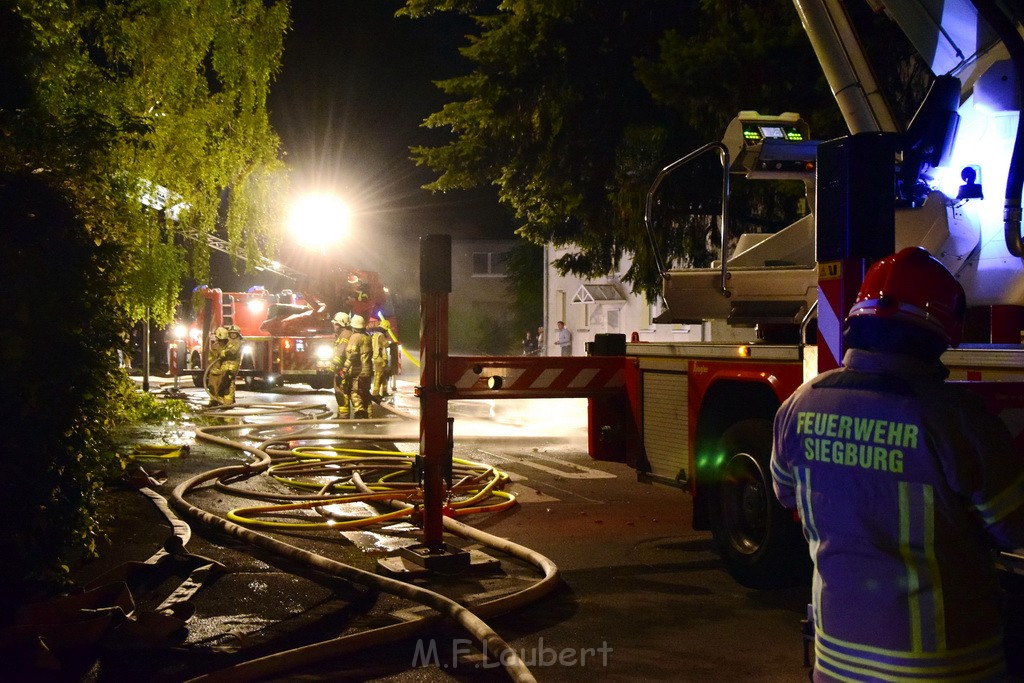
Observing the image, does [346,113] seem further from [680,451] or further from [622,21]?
[680,451]

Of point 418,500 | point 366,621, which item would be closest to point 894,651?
point 366,621

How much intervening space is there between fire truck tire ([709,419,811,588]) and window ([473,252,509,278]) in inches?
1872

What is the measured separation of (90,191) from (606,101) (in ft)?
30.2

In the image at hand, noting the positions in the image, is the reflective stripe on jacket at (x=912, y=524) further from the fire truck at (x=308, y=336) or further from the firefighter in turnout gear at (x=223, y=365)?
the fire truck at (x=308, y=336)

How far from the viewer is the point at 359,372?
16.1 metres

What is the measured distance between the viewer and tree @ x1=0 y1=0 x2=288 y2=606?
15.9 feet

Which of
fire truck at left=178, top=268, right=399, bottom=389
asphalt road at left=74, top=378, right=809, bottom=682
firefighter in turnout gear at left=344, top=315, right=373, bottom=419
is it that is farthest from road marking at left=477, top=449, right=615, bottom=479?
fire truck at left=178, top=268, right=399, bottom=389

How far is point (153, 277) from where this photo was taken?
12711mm

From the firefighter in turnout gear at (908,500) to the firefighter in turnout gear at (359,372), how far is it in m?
13.8

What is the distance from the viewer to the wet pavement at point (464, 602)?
4426 mm

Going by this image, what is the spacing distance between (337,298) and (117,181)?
13536mm
